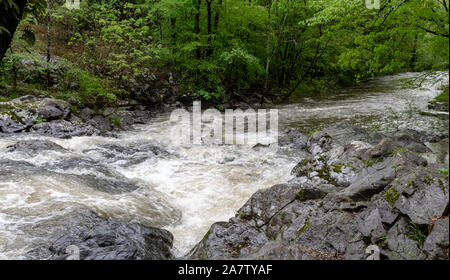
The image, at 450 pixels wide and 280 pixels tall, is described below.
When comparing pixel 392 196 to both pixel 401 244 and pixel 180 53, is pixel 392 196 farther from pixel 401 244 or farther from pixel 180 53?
pixel 180 53

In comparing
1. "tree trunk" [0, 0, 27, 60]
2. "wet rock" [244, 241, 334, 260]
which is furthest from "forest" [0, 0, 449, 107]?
"tree trunk" [0, 0, 27, 60]

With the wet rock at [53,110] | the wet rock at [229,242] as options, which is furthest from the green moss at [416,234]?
the wet rock at [53,110]

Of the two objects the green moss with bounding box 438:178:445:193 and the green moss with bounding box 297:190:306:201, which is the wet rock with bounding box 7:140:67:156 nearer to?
the green moss with bounding box 297:190:306:201

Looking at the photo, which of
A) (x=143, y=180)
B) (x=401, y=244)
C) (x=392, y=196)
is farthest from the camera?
(x=143, y=180)

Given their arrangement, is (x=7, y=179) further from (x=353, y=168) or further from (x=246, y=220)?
(x=353, y=168)

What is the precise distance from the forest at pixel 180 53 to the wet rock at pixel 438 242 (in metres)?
5.94

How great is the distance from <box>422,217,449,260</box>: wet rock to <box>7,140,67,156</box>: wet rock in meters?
9.22

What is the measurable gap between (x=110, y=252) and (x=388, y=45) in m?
7.76

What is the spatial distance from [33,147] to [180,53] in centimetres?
1229

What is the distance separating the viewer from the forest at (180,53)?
14406 mm

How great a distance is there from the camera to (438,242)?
2.66 m

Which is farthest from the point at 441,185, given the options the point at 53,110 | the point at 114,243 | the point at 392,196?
the point at 53,110

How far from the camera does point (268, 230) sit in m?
4.67
